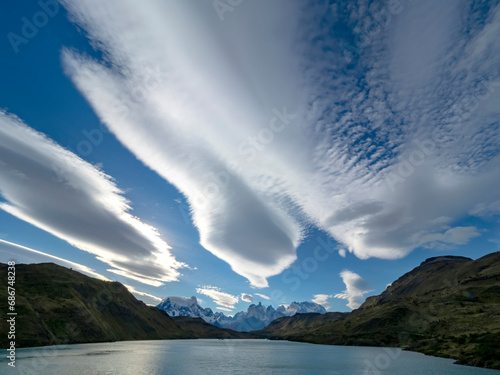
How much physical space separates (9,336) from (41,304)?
56.3 metres

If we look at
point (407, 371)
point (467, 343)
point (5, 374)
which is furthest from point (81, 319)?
point (467, 343)

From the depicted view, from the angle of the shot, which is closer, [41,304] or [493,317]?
[493,317]

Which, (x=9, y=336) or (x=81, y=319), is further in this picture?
(x=81, y=319)

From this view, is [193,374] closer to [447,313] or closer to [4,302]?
[4,302]

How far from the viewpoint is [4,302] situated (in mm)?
149125

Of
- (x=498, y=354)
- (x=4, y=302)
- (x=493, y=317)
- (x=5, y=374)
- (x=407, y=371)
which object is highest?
(x=493, y=317)

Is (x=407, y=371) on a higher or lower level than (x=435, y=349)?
lower

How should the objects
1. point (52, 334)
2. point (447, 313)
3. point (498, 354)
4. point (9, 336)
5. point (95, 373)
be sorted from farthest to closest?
point (447, 313) → point (52, 334) → point (9, 336) → point (498, 354) → point (95, 373)

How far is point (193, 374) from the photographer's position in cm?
7112

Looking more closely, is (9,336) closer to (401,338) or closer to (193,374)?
(193,374)

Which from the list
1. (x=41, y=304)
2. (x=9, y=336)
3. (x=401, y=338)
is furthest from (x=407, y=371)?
(x=41, y=304)

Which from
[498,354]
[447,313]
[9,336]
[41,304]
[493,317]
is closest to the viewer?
[498,354]

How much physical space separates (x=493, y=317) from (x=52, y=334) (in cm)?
23878

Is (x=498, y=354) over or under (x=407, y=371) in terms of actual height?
over
